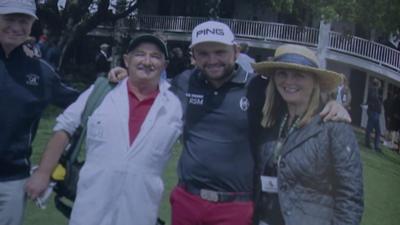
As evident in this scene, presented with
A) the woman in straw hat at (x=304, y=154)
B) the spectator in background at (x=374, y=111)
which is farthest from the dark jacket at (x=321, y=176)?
the spectator in background at (x=374, y=111)

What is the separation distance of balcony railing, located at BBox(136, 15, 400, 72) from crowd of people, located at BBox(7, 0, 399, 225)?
646 centimetres

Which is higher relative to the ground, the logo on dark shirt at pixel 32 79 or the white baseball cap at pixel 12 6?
the white baseball cap at pixel 12 6

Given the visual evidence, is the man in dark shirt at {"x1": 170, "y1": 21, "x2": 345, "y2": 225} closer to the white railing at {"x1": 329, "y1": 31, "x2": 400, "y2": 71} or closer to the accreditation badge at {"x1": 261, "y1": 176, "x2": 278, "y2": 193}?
the accreditation badge at {"x1": 261, "y1": 176, "x2": 278, "y2": 193}

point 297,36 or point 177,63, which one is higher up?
point 297,36

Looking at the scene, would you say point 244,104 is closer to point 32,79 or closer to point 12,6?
point 32,79

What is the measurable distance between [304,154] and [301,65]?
391 mm

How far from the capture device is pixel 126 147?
2.79 m

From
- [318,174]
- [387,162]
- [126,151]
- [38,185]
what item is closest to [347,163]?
[318,174]

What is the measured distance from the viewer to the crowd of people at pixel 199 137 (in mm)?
2648

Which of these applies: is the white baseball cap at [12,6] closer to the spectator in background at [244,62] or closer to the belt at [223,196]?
the spectator in background at [244,62]

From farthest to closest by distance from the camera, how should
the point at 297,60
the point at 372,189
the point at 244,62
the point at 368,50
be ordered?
the point at 368,50 < the point at 372,189 < the point at 244,62 < the point at 297,60

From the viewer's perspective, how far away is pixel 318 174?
2.63m

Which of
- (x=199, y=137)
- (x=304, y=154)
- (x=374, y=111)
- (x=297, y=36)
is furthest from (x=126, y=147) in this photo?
(x=297, y=36)

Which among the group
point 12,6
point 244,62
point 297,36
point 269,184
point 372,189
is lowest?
point 372,189
